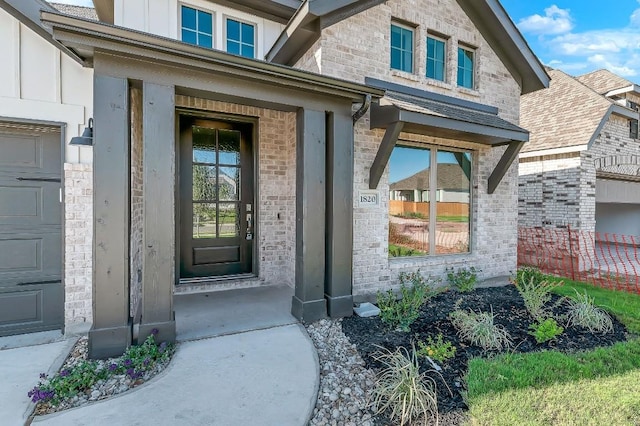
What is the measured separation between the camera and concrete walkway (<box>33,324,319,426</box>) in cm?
227

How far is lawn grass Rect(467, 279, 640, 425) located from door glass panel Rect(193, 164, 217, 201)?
14.5ft

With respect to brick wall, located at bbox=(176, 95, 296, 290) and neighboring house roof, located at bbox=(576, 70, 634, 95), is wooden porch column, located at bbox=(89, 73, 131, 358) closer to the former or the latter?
brick wall, located at bbox=(176, 95, 296, 290)

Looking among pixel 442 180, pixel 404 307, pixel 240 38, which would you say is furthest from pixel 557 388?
pixel 240 38

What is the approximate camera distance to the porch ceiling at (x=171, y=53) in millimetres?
2832

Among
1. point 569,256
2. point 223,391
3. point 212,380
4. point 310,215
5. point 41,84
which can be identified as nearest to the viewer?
point 223,391

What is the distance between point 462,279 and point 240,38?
590cm

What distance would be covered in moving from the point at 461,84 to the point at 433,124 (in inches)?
98.8

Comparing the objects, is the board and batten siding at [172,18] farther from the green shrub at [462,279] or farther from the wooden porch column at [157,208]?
the green shrub at [462,279]

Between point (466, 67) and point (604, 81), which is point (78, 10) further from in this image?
point (604, 81)

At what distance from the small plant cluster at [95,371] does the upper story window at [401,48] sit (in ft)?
18.0

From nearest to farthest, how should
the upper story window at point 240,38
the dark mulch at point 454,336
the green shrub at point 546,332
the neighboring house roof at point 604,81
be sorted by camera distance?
1. the dark mulch at point 454,336
2. the green shrub at point 546,332
3. the upper story window at point 240,38
4. the neighboring house roof at point 604,81

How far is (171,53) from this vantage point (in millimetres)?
3166

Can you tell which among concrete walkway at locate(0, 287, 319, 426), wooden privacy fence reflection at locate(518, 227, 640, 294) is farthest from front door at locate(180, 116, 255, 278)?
wooden privacy fence reflection at locate(518, 227, 640, 294)

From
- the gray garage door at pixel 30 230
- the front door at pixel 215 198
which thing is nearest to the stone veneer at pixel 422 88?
the front door at pixel 215 198
